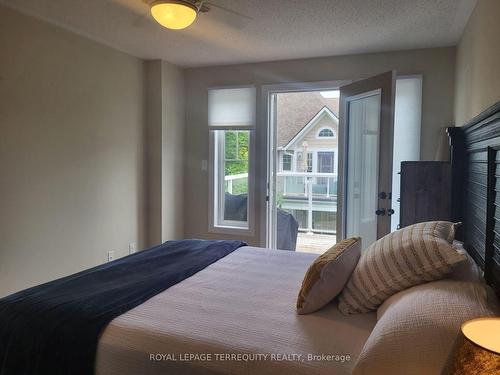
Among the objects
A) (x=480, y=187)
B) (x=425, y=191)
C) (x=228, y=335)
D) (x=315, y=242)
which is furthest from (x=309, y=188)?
(x=228, y=335)

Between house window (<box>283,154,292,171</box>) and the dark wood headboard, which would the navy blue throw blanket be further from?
house window (<box>283,154,292,171</box>)

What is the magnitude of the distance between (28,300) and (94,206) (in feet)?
6.40

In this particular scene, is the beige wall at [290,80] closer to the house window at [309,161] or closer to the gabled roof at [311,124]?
the gabled roof at [311,124]

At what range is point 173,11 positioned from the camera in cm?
227

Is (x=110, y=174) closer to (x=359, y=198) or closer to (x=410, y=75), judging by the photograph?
(x=359, y=198)

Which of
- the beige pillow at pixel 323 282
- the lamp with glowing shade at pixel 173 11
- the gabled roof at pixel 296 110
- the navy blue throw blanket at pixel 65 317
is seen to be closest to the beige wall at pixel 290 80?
the lamp with glowing shade at pixel 173 11

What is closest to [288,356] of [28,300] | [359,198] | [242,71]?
[28,300]

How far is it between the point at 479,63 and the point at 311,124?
5.26 m

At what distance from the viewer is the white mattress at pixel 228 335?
4.24 feet

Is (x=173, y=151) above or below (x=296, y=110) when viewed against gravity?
below

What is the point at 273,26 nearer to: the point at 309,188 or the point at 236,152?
the point at 236,152

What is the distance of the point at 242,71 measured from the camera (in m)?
4.24

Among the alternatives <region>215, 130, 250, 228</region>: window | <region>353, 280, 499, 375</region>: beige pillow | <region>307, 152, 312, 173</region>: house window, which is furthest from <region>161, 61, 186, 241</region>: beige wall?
<region>307, 152, 312, 173</region>: house window

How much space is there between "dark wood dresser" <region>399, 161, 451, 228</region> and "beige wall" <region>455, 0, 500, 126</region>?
0.43 meters
